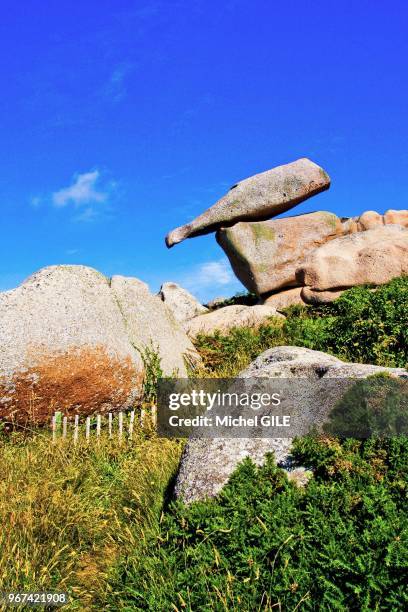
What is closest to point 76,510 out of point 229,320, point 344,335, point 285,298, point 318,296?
point 344,335

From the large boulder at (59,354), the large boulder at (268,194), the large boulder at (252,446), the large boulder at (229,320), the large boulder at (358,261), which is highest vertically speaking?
the large boulder at (268,194)

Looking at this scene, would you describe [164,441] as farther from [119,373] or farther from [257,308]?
[257,308]

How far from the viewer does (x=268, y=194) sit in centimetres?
1938

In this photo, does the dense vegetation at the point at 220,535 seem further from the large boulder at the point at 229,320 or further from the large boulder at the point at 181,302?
the large boulder at the point at 181,302

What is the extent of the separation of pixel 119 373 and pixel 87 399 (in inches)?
25.8

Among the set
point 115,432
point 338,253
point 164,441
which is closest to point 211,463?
point 164,441

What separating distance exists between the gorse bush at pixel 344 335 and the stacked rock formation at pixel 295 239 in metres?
1.89

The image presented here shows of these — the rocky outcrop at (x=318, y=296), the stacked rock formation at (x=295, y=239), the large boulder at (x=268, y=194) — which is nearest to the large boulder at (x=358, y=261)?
the stacked rock formation at (x=295, y=239)

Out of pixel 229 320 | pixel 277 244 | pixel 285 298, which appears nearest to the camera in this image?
pixel 229 320

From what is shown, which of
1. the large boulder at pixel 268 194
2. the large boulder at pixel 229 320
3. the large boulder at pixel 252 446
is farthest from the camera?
the large boulder at pixel 268 194

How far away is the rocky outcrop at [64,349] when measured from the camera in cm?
914

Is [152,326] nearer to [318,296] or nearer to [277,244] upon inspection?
[318,296]

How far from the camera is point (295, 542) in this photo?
14.0 feet

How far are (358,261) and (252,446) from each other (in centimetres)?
1164
